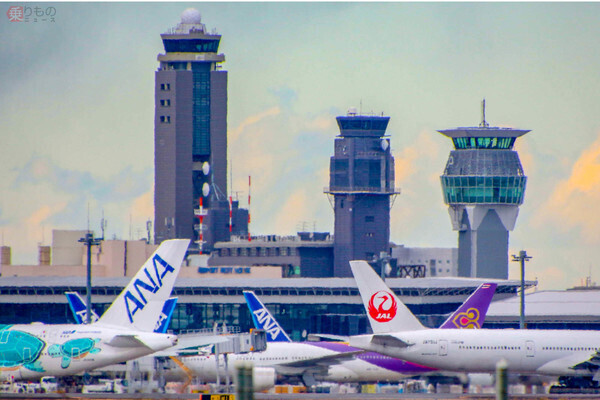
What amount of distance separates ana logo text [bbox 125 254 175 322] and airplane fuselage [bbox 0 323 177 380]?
1.40 meters

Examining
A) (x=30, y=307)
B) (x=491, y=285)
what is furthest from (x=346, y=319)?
(x=491, y=285)

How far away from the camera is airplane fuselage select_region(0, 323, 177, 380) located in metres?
67.1

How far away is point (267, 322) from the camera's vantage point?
101m

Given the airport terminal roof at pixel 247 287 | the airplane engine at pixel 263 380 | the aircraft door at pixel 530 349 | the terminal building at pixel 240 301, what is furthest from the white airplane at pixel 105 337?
the airport terminal roof at pixel 247 287

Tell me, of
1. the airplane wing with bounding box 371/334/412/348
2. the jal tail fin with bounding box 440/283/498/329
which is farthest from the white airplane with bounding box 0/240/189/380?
the jal tail fin with bounding box 440/283/498/329

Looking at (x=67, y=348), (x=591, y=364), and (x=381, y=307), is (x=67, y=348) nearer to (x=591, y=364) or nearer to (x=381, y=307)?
(x=381, y=307)

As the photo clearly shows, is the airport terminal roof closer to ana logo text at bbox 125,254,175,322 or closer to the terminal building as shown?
the terminal building

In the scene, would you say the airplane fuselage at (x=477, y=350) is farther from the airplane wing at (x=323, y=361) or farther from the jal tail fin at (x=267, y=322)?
the jal tail fin at (x=267, y=322)

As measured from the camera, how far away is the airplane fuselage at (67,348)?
67.1 metres

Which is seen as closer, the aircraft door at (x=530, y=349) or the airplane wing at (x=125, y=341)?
the airplane wing at (x=125, y=341)

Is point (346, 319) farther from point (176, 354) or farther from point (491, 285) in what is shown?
point (176, 354)

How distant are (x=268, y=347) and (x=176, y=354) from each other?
9.18 meters

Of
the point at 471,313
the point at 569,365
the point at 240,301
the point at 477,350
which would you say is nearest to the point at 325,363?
the point at 477,350

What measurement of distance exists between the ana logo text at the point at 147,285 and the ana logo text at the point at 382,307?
1667cm
